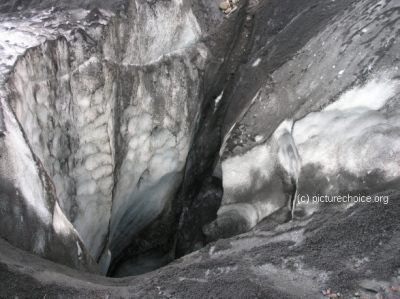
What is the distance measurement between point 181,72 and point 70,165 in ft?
3.56

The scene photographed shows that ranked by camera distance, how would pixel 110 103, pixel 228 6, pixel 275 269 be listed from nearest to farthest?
pixel 275 269 → pixel 110 103 → pixel 228 6

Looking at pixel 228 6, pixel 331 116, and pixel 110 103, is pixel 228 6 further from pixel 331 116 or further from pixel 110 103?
pixel 331 116

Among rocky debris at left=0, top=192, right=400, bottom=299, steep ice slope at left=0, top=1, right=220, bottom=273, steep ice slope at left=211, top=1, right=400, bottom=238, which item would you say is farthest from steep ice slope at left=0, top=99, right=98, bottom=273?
steep ice slope at left=211, top=1, right=400, bottom=238

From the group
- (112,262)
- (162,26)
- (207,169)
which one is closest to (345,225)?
(207,169)

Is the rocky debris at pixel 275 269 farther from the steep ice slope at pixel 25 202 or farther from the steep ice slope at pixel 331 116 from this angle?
the steep ice slope at pixel 331 116

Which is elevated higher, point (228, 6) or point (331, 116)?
point (228, 6)

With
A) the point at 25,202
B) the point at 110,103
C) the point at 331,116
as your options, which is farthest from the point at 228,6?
the point at 25,202

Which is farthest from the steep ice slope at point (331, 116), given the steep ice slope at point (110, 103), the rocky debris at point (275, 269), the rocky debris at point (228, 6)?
the rocky debris at point (228, 6)

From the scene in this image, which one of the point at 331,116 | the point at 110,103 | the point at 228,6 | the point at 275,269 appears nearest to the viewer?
the point at 275,269

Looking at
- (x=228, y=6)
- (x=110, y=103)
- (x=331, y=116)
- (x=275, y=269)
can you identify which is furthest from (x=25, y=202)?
(x=228, y=6)

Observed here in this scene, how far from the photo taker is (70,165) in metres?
2.82

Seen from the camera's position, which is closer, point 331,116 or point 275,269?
point 275,269

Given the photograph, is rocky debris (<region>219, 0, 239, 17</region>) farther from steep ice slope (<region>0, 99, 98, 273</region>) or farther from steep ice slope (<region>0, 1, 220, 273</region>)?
steep ice slope (<region>0, 99, 98, 273</region>)

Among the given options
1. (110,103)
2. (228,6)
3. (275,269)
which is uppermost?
(228,6)
